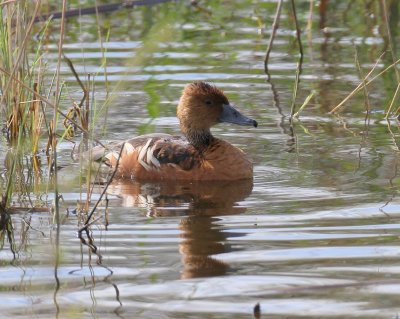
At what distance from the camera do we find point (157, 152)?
8.91 metres

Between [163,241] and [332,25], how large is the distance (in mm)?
8050

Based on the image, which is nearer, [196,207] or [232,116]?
[196,207]

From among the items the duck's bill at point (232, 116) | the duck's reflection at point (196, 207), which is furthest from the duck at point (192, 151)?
the duck's reflection at point (196, 207)

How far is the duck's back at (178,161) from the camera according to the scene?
28.8 ft

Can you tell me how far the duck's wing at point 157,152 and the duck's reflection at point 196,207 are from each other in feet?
0.61

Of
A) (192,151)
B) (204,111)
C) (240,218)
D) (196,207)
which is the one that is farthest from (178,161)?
(240,218)

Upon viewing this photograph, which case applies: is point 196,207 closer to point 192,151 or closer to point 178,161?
point 178,161

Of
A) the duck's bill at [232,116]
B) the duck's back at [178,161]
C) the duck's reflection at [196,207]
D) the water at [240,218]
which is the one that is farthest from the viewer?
the duck's bill at [232,116]

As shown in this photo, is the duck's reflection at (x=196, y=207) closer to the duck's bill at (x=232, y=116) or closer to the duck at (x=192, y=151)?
the duck at (x=192, y=151)

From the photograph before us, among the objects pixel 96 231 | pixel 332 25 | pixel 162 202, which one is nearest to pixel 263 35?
pixel 332 25

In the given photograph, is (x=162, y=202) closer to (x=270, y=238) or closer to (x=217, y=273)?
(x=270, y=238)

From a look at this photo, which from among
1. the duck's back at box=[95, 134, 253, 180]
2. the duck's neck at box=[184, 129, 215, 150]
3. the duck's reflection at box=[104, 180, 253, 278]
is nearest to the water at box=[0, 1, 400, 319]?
the duck's reflection at box=[104, 180, 253, 278]

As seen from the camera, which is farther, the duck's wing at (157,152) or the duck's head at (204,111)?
the duck's head at (204,111)

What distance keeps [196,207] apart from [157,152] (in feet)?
3.91
